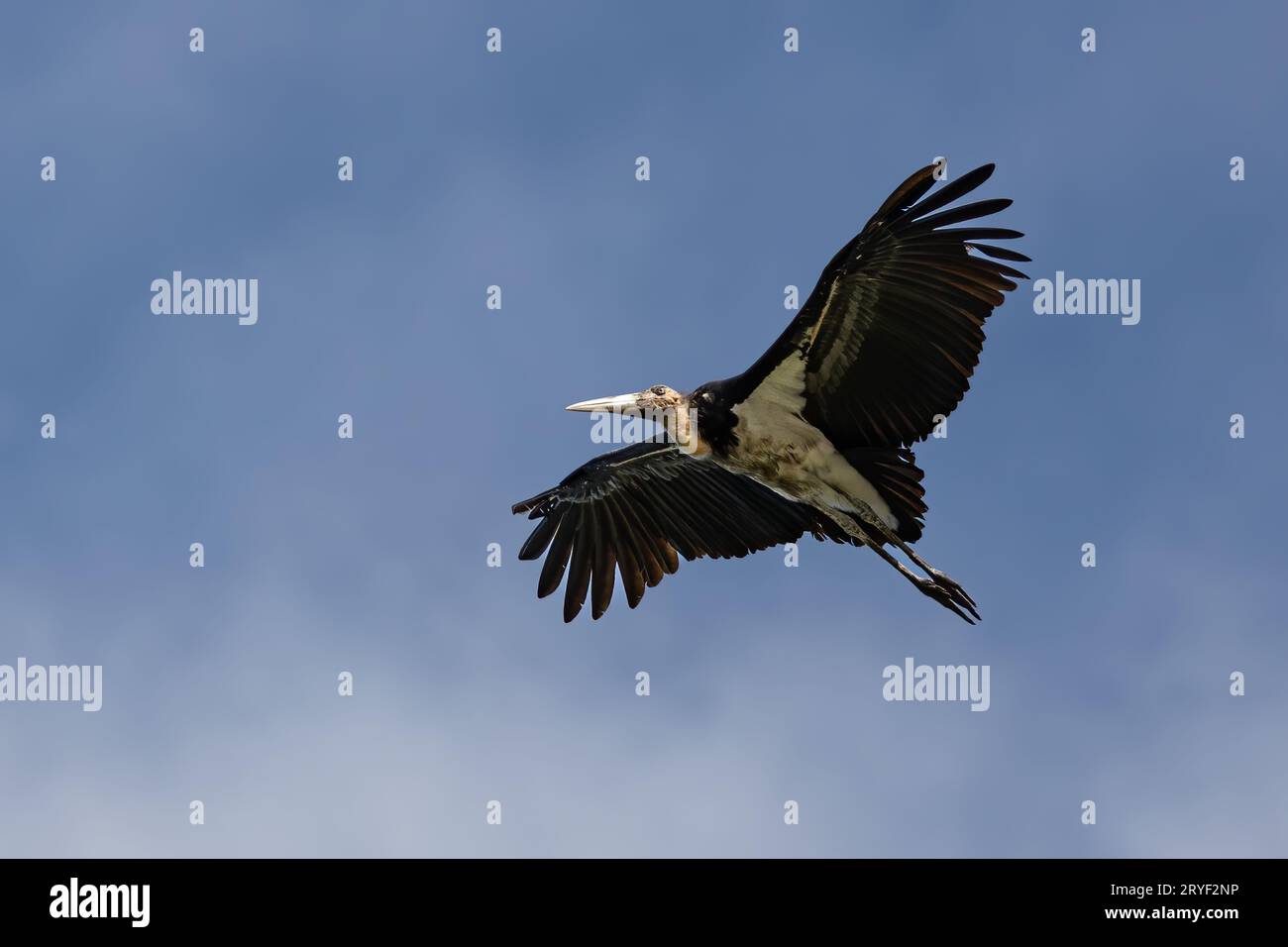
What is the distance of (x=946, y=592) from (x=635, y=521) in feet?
11.8

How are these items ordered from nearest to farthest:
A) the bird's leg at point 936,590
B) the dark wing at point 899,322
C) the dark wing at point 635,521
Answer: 1. the dark wing at point 899,322
2. the bird's leg at point 936,590
3. the dark wing at point 635,521

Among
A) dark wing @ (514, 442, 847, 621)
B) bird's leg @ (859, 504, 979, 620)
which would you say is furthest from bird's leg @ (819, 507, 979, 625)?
dark wing @ (514, 442, 847, 621)

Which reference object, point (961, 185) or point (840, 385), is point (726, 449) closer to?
point (840, 385)

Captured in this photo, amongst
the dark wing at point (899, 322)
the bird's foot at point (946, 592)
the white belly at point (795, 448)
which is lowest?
the bird's foot at point (946, 592)

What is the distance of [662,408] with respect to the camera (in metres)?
14.1

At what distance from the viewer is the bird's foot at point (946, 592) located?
13.3 m

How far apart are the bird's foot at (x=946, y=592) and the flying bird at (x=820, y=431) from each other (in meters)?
0.01

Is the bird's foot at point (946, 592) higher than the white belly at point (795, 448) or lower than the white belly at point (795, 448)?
lower

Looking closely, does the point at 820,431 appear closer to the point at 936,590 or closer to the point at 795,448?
the point at 795,448

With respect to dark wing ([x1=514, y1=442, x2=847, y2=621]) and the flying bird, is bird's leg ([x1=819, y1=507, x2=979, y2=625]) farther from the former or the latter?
dark wing ([x1=514, y1=442, x2=847, y2=621])

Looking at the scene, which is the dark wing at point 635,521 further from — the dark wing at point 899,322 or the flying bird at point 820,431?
the dark wing at point 899,322

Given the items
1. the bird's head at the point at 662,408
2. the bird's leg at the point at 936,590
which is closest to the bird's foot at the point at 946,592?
the bird's leg at the point at 936,590

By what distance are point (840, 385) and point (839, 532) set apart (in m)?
1.72
